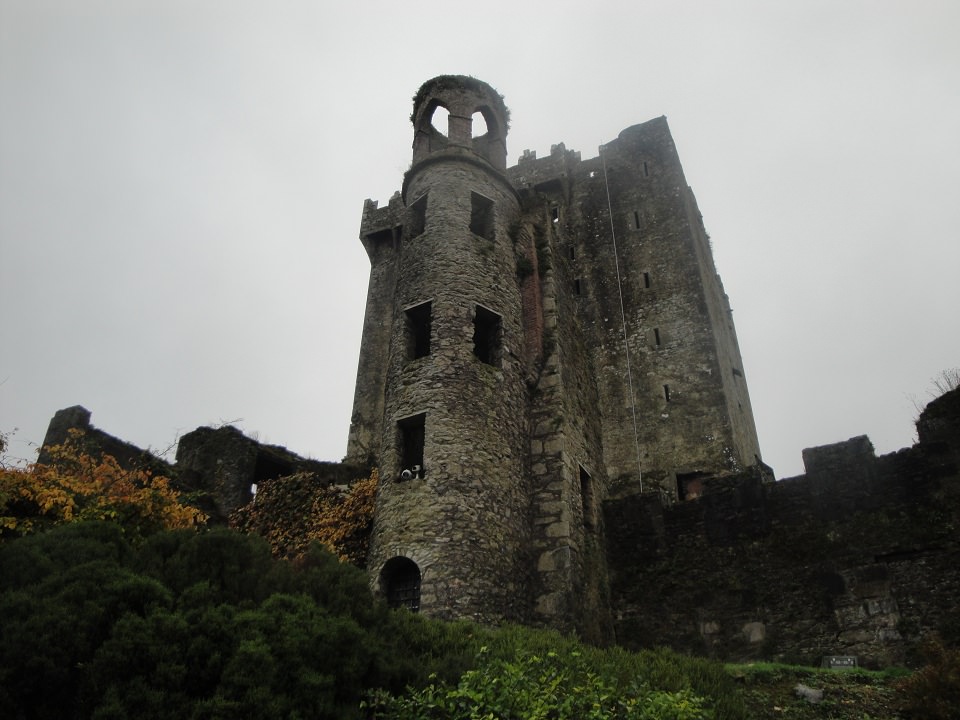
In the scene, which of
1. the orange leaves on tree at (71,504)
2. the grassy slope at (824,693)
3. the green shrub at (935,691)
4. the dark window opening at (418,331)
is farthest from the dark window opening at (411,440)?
the green shrub at (935,691)

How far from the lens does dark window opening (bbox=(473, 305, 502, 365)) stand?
15.6 m

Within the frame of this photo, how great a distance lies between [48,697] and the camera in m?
6.60

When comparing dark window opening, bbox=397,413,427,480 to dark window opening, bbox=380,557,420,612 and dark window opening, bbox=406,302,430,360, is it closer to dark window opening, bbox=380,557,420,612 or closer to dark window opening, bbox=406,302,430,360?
dark window opening, bbox=406,302,430,360

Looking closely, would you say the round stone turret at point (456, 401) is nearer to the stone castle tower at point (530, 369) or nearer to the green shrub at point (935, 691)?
the stone castle tower at point (530, 369)

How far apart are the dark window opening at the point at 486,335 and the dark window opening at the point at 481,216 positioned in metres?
2.10

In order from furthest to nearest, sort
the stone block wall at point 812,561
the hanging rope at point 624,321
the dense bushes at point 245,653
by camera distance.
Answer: the hanging rope at point 624,321, the stone block wall at point 812,561, the dense bushes at point 245,653

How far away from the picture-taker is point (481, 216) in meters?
17.6

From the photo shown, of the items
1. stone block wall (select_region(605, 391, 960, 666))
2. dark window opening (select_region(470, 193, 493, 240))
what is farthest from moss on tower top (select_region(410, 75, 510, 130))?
stone block wall (select_region(605, 391, 960, 666))

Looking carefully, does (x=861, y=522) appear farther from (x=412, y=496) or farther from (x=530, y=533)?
(x=412, y=496)

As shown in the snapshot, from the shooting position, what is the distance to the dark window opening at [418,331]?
15375mm

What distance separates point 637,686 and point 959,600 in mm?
6384

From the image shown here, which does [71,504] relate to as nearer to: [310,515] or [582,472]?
[310,515]

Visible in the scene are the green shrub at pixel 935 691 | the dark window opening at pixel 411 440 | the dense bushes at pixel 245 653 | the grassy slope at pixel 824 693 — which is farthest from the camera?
the dark window opening at pixel 411 440

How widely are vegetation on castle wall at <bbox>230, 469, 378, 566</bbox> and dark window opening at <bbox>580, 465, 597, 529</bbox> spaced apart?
417 centimetres
